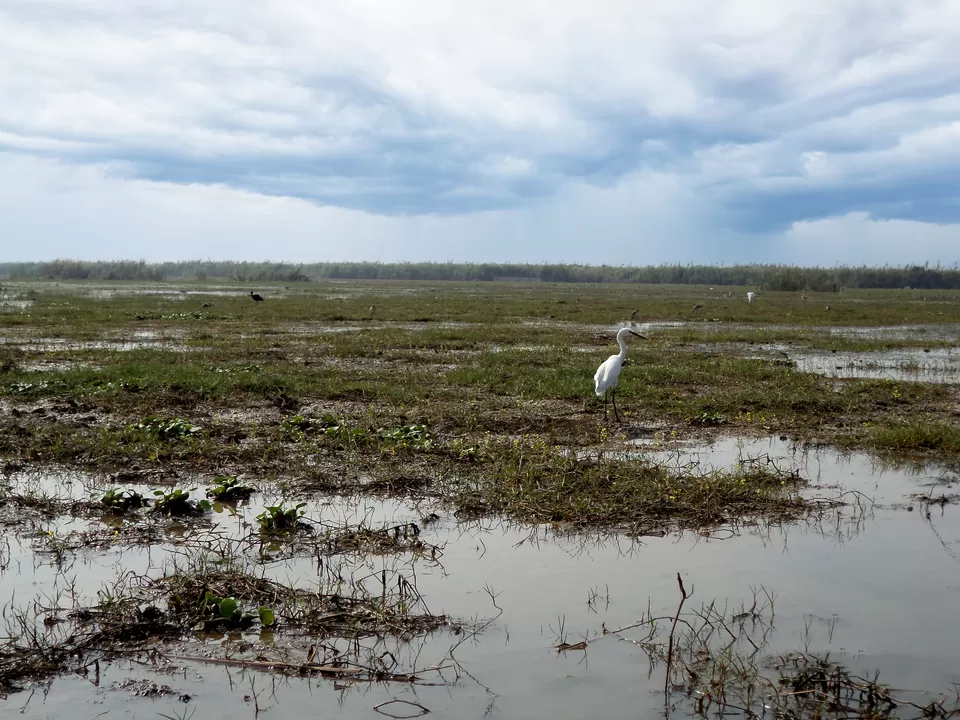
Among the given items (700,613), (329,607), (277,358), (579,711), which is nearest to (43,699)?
(329,607)

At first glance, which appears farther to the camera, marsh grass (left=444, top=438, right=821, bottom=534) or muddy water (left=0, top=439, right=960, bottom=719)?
marsh grass (left=444, top=438, right=821, bottom=534)

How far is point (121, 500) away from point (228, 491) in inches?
36.1

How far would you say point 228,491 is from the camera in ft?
25.0

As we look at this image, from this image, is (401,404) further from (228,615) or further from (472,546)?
(228,615)

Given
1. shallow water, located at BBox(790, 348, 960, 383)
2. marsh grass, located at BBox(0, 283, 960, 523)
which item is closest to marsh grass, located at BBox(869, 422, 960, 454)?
marsh grass, located at BBox(0, 283, 960, 523)

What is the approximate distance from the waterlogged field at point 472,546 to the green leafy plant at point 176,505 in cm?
4

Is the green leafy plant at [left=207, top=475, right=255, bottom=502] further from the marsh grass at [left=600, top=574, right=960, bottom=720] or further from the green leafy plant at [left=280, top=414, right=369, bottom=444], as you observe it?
the marsh grass at [left=600, top=574, right=960, bottom=720]

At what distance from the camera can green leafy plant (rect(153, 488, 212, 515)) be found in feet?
23.4

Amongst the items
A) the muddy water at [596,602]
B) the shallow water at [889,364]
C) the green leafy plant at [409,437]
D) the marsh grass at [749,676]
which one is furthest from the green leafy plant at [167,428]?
the shallow water at [889,364]

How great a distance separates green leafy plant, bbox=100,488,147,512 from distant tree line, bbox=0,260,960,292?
193 ft

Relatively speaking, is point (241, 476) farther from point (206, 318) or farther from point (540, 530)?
point (206, 318)

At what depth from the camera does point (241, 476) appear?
841 cm

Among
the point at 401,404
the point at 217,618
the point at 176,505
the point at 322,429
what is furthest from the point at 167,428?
the point at 217,618

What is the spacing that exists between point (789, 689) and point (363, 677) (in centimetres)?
230
